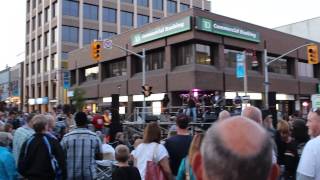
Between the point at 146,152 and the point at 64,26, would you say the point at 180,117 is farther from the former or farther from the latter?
the point at 64,26

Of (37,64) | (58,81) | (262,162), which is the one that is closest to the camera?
(262,162)

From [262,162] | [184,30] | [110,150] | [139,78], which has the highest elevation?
[184,30]

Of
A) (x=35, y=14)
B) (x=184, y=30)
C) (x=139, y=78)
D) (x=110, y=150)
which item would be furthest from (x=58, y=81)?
(x=110, y=150)

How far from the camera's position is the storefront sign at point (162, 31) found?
37.0 metres

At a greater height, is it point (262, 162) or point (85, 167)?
point (262, 162)

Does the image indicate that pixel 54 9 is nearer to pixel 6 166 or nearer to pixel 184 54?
pixel 184 54

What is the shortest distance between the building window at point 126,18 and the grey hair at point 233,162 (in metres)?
73.0

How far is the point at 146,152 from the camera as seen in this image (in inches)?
249

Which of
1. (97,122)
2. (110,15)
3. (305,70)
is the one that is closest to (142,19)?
(110,15)

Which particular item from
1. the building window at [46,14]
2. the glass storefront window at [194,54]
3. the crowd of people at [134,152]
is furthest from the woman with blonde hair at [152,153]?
the building window at [46,14]

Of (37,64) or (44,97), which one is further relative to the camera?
(37,64)

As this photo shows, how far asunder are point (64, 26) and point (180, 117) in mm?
63077

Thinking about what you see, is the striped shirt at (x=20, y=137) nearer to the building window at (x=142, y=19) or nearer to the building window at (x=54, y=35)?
the building window at (x=54, y=35)

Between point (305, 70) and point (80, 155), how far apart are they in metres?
50.3
